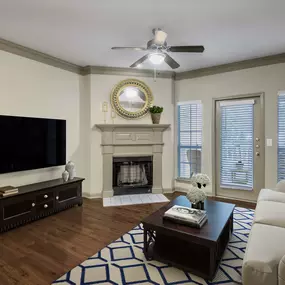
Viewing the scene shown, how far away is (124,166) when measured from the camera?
4691 millimetres

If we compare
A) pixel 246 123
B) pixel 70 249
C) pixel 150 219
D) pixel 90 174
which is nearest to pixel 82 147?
pixel 90 174

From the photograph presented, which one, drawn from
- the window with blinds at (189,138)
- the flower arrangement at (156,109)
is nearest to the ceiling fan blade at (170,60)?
the flower arrangement at (156,109)

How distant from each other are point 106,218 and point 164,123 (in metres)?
2.38

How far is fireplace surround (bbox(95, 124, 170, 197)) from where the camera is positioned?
4.46 meters

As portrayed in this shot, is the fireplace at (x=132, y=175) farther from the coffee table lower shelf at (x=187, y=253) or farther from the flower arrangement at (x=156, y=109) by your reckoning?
the coffee table lower shelf at (x=187, y=253)

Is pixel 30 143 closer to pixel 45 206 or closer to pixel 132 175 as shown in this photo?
pixel 45 206

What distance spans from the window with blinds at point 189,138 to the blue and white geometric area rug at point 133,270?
2.33 metres

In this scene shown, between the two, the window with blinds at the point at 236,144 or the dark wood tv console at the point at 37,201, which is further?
the window with blinds at the point at 236,144

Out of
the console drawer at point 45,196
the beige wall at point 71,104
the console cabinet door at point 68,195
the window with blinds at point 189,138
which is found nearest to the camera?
the console drawer at point 45,196

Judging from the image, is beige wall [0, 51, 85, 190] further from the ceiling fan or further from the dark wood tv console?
the ceiling fan

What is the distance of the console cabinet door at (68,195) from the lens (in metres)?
3.59

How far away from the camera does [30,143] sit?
347cm

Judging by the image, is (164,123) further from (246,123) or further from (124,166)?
(246,123)

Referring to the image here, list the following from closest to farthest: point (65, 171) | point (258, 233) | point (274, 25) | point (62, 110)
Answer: point (258, 233)
point (274, 25)
point (65, 171)
point (62, 110)
